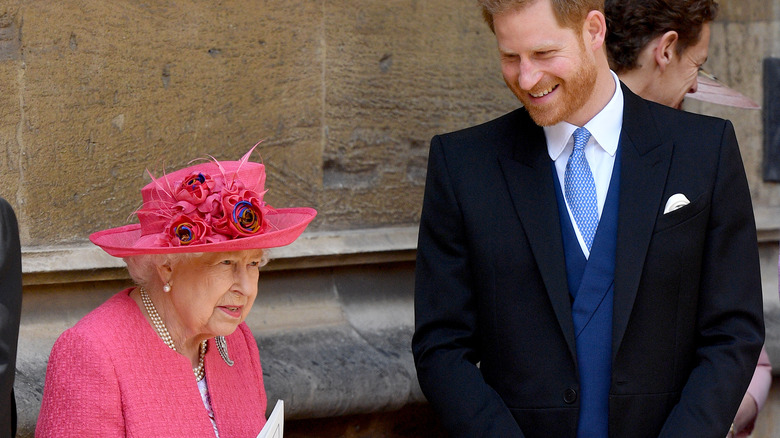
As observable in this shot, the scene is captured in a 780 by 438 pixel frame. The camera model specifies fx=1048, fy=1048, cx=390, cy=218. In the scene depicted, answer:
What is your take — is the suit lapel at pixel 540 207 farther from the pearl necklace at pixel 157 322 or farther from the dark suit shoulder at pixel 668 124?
the pearl necklace at pixel 157 322

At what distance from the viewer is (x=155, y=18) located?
3391 mm

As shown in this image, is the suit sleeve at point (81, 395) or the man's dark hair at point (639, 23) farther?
the man's dark hair at point (639, 23)

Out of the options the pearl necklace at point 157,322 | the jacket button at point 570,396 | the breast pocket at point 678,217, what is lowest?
the jacket button at point 570,396

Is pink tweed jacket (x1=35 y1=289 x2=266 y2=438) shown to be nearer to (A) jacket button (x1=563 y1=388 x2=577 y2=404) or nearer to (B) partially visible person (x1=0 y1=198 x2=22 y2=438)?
→ (B) partially visible person (x1=0 y1=198 x2=22 y2=438)

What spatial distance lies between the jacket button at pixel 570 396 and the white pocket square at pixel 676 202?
465 millimetres

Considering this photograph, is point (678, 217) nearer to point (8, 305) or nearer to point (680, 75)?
point (680, 75)

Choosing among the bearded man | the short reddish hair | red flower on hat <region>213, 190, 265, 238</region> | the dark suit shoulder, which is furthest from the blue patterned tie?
red flower on hat <region>213, 190, 265, 238</region>

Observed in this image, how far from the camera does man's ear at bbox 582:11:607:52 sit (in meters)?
2.46

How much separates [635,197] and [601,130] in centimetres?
20

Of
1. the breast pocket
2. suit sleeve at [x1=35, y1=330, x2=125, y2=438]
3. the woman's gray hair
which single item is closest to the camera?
suit sleeve at [x1=35, y1=330, x2=125, y2=438]

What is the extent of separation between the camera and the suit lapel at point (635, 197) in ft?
7.73

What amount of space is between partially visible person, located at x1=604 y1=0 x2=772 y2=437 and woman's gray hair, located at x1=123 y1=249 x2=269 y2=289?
142 centimetres

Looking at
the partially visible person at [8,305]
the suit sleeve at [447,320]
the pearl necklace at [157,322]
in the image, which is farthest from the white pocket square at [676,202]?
the partially visible person at [8,305]

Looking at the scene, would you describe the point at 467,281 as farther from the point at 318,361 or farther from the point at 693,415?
the point at 318,361
